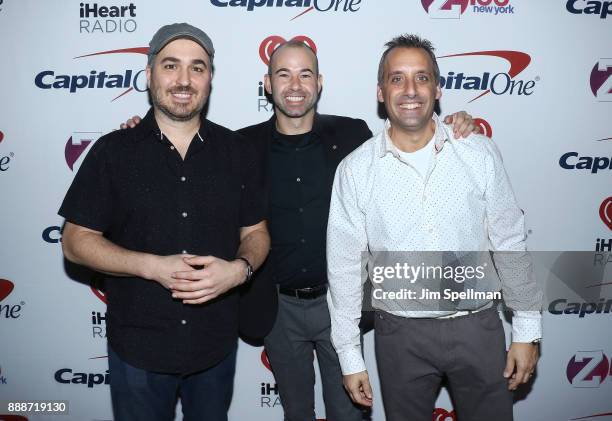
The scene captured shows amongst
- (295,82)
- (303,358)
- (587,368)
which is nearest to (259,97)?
(295,82)

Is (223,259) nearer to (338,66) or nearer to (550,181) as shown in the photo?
(338,66)

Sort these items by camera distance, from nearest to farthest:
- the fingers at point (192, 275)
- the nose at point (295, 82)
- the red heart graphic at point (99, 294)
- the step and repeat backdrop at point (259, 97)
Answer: the fingers at point (192, 275) < the nose at point (295, 82) < the step and repeat backdrop at point (259, 97) < the red heart graphic at point (99, 294)

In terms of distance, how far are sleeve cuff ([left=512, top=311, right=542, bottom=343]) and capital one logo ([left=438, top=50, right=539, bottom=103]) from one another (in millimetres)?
1294

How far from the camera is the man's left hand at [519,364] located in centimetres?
187

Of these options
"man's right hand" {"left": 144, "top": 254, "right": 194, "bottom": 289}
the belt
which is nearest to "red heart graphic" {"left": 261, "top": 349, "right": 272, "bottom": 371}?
the belt

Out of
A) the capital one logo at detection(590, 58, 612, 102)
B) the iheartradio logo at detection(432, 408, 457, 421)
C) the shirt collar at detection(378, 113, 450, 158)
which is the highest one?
the capital one logo at detection(590, 58, 612, 102)

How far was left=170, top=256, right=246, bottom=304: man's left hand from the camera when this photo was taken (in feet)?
5.49

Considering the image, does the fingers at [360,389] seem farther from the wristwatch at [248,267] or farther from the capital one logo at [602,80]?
the capital one logo at [602,80]

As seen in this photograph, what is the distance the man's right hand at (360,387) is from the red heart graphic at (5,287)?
2039mm

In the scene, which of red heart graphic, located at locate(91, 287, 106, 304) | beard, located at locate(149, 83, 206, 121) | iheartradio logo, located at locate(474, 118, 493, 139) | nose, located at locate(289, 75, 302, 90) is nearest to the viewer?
beard, located at locate(149, 83, 206, 121)

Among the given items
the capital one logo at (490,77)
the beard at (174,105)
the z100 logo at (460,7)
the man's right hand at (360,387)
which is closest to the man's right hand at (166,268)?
the beard at (174,105)

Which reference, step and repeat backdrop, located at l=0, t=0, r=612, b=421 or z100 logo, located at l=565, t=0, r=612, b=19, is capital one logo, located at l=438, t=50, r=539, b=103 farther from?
z100 logo, located at l=565, t=0, r=612, b=19

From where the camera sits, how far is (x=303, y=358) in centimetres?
236

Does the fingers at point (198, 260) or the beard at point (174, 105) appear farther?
the beard at point (174, 105)
